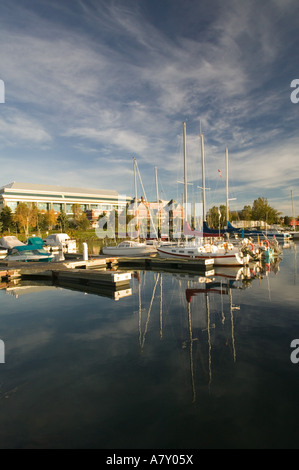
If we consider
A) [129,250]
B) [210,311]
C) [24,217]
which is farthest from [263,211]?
[210,311]

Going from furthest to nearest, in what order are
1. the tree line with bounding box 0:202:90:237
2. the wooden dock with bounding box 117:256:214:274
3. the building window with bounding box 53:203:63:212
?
1. the building window with bounding box 53:203:63:212
2. the tree line with bounding box 0:202:90:237
3. the wooden dock with bounding box 117:256:214:274

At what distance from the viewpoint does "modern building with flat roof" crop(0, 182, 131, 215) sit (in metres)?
151

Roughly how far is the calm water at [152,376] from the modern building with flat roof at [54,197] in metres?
150

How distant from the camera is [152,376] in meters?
8.85

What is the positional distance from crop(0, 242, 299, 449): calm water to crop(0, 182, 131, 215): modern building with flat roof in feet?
493

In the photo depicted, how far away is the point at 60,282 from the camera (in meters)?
27.7

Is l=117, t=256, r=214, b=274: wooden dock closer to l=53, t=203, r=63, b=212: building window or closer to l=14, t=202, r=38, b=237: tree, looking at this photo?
l=14, t=202, r=38, b=237: tree

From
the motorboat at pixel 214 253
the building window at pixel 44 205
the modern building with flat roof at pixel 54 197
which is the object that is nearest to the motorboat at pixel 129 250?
the motorboat at pixel 214 253

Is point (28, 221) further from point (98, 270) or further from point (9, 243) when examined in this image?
point (98, 270)

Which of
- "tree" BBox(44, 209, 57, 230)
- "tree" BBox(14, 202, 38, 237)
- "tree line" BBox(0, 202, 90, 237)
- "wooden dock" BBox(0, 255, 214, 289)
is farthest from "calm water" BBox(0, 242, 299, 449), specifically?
"tree" BBox(44, 209, 57, 230)

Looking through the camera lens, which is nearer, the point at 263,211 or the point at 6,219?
the point at 6,219

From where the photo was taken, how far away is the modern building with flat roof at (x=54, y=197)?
495ft

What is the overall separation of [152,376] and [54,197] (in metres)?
170

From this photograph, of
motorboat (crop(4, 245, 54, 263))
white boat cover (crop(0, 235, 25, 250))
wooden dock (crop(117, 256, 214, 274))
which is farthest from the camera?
white boat cover (crop(0, 235, 25, 250))
